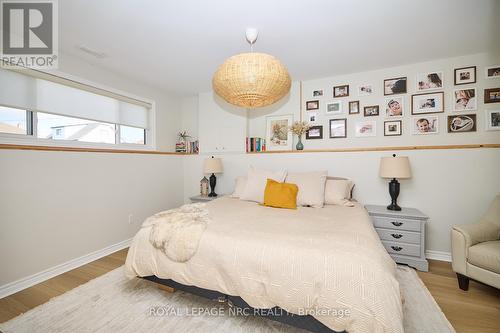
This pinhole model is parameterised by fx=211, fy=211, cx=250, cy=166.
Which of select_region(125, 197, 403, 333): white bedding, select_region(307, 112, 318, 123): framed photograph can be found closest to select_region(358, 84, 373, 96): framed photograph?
select_region(307, 112, 318, 123): framed photograph

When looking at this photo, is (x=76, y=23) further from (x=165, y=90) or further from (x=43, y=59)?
(x=165, y=90)

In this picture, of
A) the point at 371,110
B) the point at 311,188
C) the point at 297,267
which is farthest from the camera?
the point at 371,110

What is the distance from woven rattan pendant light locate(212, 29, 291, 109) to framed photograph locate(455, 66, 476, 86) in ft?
7.55

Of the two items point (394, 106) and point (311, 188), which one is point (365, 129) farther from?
point (311, 188)

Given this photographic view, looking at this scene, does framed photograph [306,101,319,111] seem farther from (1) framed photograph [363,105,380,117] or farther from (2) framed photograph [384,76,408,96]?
(2) framed photograph [384,76,408,96]

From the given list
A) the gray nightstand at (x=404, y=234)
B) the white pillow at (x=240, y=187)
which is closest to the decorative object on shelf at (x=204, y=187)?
the white pillow at (x=240, y=187)

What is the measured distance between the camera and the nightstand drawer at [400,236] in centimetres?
229

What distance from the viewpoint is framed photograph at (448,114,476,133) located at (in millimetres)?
2471

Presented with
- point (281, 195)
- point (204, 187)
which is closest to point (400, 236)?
point (281, 195)

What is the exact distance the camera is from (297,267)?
4.05 ft

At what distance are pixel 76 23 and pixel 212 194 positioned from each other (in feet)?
8.38

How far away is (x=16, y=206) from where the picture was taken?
1.95 meters

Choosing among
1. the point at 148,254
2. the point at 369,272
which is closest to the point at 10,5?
the point at 148,254

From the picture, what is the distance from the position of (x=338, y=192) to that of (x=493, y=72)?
218cm
